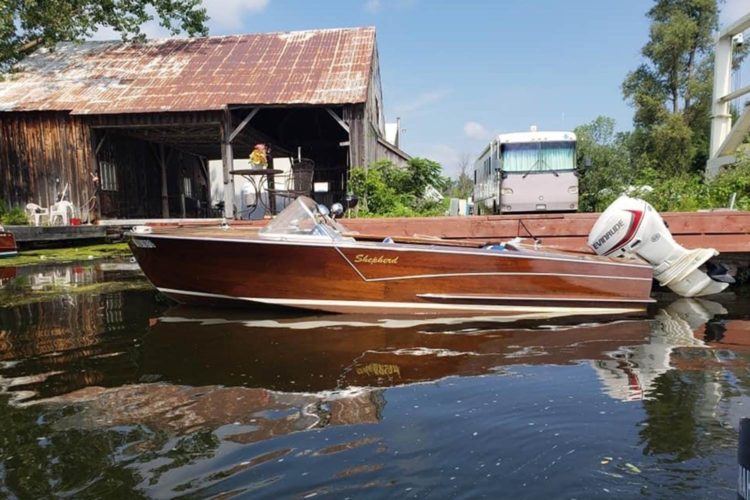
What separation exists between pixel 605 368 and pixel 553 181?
28.7 feet

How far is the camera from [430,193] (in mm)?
12703

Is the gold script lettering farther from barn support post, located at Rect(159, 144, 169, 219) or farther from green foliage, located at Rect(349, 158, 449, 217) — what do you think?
barn support post, located at Rect(159, 144, 169, 219)

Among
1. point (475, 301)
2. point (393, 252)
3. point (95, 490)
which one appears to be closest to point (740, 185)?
point (475, 301)

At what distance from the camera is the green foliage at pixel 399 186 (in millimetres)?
11711

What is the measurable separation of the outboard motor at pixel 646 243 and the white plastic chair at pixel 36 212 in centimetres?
1525

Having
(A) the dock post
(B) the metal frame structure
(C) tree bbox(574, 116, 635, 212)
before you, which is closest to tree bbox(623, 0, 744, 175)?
(C) tree bbox(574, 116, 635, 212)

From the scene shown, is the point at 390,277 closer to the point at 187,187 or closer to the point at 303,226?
the point at 303,226

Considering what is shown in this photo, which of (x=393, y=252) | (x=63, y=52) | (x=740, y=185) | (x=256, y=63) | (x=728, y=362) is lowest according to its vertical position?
(x=728, y=362)

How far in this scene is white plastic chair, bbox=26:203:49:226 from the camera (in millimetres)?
15141

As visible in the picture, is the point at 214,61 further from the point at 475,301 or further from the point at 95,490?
the point at 95,490

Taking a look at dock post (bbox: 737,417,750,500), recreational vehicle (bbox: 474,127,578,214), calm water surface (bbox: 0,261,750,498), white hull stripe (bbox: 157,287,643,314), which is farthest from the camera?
recreational vehicle (bbox: 474,127,578,214)

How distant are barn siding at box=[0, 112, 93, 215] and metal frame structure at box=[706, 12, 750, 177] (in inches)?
740

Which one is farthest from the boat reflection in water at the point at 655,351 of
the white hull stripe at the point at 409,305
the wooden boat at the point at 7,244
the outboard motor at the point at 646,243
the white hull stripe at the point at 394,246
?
the wooden boat at the point at 7,244

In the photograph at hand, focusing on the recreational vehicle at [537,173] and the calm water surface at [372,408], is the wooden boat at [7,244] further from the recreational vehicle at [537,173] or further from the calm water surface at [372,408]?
the recreational vehicle at [537,173]
